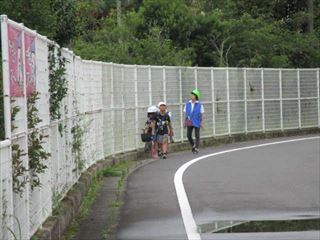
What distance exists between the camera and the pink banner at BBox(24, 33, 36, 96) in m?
7.62

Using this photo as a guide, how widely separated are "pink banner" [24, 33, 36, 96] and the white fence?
6.5 inches

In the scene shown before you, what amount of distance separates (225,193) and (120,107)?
6772mm

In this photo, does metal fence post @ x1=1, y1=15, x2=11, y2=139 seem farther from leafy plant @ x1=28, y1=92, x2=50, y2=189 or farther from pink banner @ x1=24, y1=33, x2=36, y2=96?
leafy plant @ x1=28, y1=92, x2=50, y2=189

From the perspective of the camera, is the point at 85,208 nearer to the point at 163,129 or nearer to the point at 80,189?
the point at 80,189

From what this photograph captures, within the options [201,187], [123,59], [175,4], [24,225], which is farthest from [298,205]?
[175,4]

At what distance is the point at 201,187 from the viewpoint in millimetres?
13336

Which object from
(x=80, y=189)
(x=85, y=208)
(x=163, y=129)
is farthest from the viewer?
(x=163, y=129)

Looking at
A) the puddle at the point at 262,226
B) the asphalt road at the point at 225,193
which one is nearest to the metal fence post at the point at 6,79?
the asphalt road at the point at 225,193

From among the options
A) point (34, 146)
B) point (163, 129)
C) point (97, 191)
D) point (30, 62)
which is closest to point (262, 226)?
point (34, 146)

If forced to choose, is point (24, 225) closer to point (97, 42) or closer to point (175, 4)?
point (97, 42)

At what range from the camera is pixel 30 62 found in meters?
7.89

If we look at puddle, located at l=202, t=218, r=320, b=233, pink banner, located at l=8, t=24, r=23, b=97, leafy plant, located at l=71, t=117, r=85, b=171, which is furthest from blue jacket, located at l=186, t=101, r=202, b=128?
pink banner, located at l=8, t=24, r=23, b=97

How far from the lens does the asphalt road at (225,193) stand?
31.9 feet

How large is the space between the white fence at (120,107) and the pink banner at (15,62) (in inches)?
4.0
